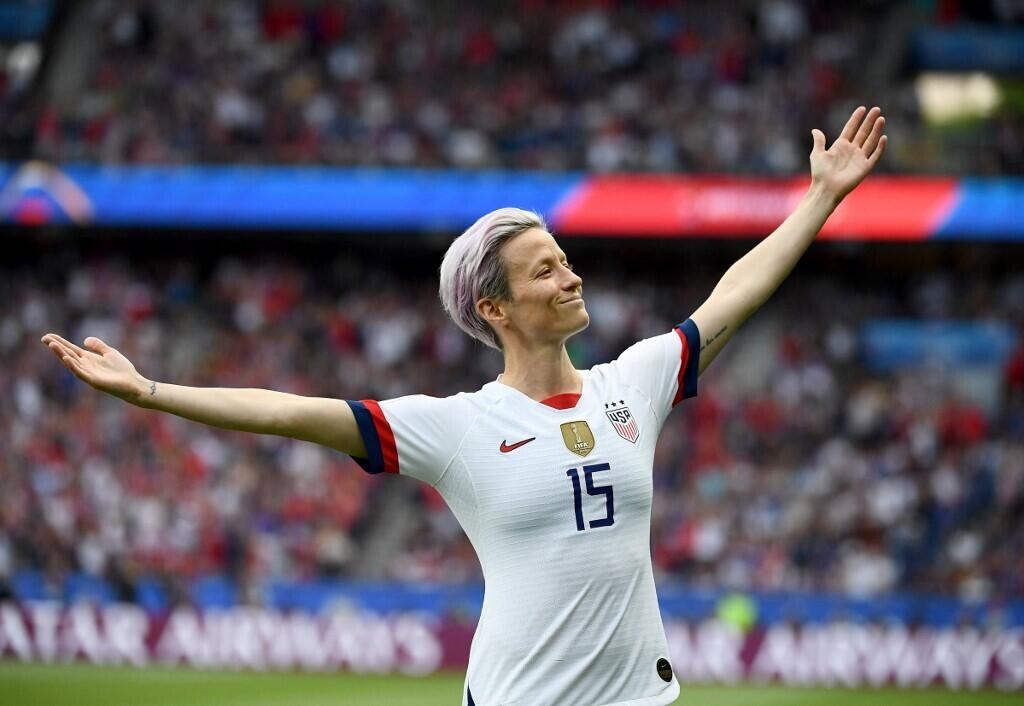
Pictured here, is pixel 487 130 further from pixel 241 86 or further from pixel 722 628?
pixel 722 628

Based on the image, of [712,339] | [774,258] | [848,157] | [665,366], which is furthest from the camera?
[848,157]

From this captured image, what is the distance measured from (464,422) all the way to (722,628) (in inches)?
522

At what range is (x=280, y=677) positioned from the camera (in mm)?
16516

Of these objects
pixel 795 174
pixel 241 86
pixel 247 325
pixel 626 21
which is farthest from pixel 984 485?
pixel 241 86

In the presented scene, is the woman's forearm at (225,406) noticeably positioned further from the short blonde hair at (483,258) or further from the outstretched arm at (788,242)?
the outstretched arm at (788,242)

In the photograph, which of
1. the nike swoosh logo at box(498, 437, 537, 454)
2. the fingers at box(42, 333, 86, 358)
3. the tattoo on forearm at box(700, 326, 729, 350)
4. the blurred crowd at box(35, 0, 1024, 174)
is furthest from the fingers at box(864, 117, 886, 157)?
the blurred crowd at box(35, 0, 1024, 174)

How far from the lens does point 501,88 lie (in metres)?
21.8

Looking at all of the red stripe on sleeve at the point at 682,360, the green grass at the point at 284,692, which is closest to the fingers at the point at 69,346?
the red stripe on sleeve at the point at 682,360

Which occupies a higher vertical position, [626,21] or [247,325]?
[626,21]

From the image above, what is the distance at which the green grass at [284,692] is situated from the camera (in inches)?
553

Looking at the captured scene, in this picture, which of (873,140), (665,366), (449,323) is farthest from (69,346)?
(449,323)

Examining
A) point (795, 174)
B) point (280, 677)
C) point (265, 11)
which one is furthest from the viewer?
point (265, 11)

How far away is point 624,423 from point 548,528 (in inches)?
15.6

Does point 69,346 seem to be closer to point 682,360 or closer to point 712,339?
point 682,360
